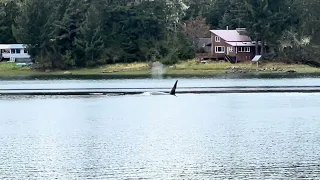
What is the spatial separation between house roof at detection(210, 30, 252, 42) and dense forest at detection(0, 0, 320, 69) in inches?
64.0

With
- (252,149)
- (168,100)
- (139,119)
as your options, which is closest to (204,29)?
(168,100)

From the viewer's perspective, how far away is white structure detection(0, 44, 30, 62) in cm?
11612

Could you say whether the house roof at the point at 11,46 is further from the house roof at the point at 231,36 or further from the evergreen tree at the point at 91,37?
the house roof at the point at 231,36

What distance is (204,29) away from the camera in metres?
114

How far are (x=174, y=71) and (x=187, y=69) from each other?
1.92 meters

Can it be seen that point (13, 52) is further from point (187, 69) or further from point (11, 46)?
point (187, 69)

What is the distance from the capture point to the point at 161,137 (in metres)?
41.0

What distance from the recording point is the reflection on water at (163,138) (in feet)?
102

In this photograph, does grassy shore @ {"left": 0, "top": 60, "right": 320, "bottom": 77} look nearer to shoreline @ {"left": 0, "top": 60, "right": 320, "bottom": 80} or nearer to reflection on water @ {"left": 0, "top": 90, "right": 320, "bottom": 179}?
shoreline @ {"left": 0, "top": 60, "right": 320, "bottom": 80}

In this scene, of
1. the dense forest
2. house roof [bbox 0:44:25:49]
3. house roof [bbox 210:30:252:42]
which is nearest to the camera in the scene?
Answer: the dense forest

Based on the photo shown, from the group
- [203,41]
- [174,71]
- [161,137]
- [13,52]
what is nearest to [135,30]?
[174,71]

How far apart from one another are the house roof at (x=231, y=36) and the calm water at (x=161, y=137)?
42.9m

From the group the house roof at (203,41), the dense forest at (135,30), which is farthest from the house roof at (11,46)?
the house roof at (203,41)

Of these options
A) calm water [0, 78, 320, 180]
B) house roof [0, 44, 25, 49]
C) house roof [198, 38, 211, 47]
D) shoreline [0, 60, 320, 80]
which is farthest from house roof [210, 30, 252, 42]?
calm water [0, 78, 320, 180]
